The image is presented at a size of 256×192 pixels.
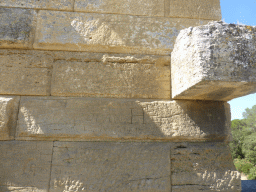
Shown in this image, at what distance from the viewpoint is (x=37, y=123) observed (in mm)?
2002

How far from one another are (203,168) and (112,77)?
1446mm

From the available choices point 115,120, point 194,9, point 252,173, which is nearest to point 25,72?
point 115,120

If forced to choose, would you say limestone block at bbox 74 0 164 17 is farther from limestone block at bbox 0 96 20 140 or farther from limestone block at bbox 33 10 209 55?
limestone block at bbox 0 96 20 140

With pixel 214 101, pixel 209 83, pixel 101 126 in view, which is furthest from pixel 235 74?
pixel 101 126

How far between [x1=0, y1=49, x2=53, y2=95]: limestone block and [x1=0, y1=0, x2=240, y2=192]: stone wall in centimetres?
1

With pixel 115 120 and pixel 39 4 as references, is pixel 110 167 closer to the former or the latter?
pixel 115 120

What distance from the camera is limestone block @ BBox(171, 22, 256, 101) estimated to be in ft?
5.20

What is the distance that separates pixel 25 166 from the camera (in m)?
1.94

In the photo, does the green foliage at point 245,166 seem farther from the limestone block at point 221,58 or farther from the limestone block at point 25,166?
the limestone block at point 25,166

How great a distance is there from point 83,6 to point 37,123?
1.51m

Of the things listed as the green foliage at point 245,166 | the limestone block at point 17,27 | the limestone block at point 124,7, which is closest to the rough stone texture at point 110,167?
the limestone block at point 17,27

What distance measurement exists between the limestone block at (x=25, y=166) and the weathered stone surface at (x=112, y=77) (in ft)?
2.12

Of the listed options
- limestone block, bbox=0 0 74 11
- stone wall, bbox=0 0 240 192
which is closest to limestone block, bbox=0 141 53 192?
stone wall, bbox=0 0 240 192

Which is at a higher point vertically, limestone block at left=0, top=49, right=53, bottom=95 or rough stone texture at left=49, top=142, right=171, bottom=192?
limestone block at left=0, top=49, right=53, bottom=95
